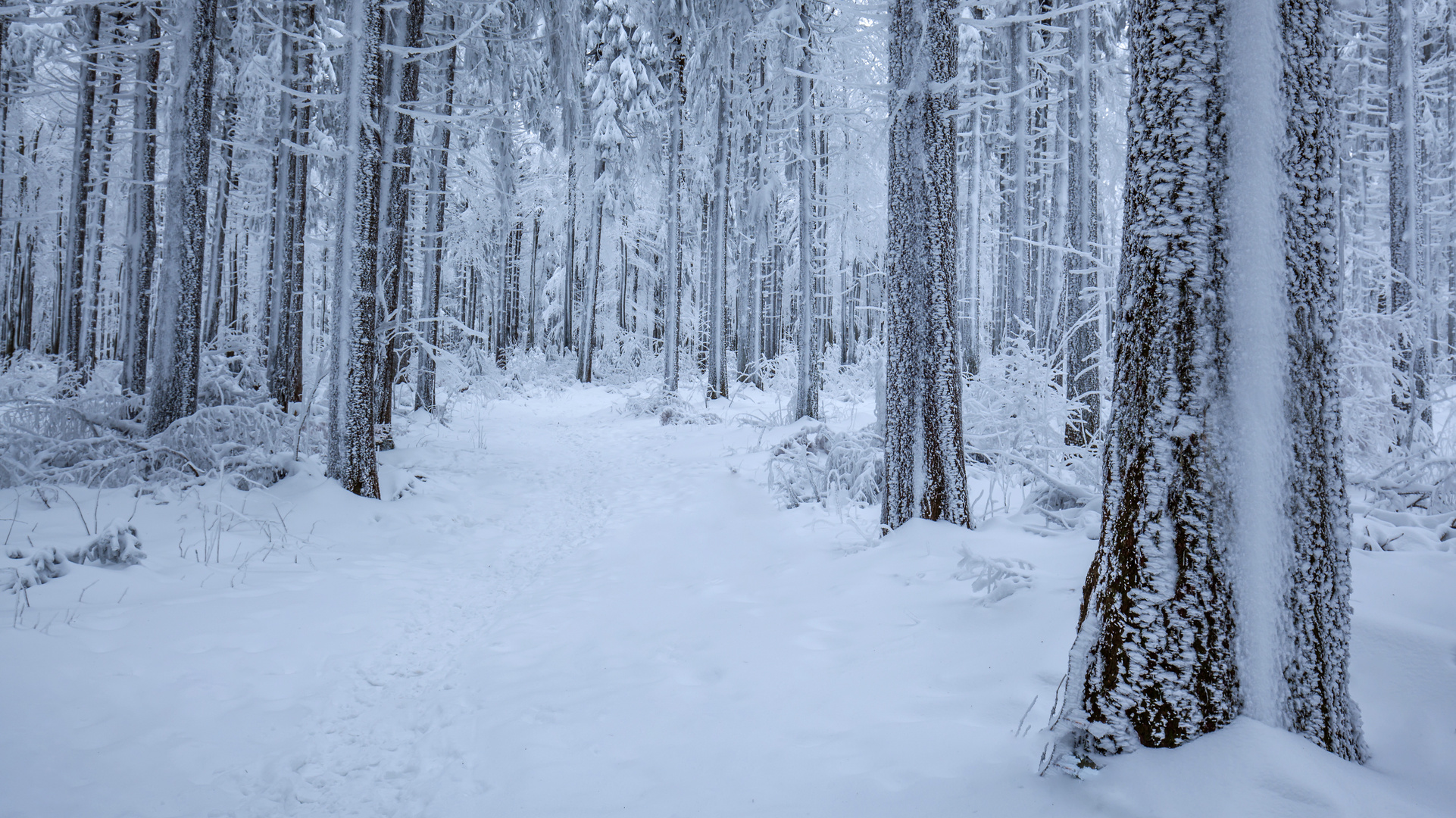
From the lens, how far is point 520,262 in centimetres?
3419

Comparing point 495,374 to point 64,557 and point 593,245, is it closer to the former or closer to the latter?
point 593,245

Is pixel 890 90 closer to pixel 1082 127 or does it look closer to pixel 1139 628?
pixel 1139 628

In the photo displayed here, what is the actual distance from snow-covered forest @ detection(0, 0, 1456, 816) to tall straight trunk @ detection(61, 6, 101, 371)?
0.31 meters

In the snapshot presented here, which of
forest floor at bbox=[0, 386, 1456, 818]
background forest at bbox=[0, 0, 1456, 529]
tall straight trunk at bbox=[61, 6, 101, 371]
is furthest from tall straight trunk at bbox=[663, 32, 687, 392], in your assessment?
forest floor at bbox=[0, 386, 1456, 818]

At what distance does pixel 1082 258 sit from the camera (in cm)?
912

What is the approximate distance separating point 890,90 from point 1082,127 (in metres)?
6.29

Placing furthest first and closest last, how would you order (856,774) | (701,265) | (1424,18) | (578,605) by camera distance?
1. (701,265)
2. (1424,18)
3. (578,605)
4. (856,774)

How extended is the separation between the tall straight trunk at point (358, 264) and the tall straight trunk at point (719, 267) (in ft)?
32.0

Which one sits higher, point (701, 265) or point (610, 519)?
point (701, 265)

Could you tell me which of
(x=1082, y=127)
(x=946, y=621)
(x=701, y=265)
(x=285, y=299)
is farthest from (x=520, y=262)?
(x=946, y=621)

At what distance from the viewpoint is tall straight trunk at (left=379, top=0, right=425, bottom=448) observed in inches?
316

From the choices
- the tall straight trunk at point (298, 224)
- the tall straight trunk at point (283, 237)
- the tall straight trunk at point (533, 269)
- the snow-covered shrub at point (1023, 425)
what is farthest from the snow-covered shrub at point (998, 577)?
the tall straight trunk at point (533, 269)

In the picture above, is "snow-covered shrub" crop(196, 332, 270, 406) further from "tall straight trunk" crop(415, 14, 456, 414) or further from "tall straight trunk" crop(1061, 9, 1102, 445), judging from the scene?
"tall straight trunk" crop(1061, 9, 1102, 445)

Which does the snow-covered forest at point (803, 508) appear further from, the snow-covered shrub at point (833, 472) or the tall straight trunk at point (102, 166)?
the tall straight trunk at point (102, 166)
